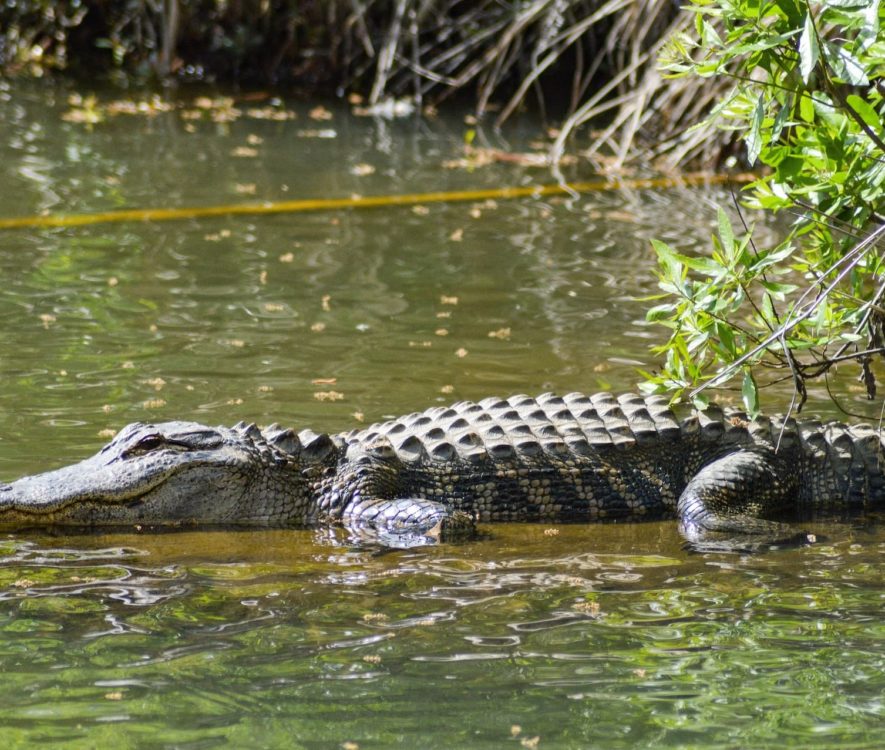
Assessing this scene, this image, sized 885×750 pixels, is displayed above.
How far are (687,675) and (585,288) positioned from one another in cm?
547

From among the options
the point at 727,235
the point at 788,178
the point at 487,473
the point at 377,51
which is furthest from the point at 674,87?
the point at 727,235

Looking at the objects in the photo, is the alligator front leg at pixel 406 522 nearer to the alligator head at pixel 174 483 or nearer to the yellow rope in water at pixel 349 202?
the alligator head at pixel 174 483

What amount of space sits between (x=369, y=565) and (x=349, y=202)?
6.83 meters

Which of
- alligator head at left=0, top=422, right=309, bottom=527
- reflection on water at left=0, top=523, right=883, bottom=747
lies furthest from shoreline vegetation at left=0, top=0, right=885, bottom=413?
alligator head at left=0, top=422, right=309, bottom=527

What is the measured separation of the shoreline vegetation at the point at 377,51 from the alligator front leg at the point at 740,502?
26.5 feet

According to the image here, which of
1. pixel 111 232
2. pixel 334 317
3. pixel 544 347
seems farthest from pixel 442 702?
pixel 111 232

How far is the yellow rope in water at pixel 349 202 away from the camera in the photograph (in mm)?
10766

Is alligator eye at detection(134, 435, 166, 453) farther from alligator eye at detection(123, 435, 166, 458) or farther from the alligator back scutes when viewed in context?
the alligator back scutes

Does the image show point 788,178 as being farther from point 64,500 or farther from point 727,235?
point 64,500

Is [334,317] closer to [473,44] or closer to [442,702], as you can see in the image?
[442,702]

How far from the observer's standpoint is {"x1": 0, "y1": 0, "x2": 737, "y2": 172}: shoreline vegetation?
15.2m

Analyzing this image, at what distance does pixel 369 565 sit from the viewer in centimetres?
543

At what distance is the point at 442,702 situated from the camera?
396 centimetres

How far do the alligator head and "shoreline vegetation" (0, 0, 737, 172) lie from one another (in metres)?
8.56
